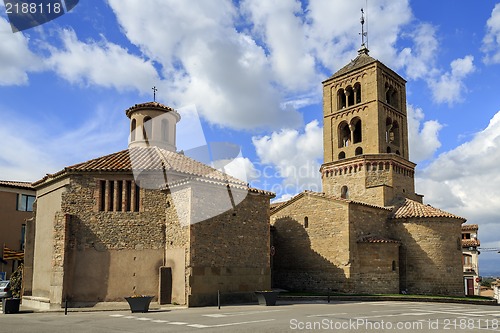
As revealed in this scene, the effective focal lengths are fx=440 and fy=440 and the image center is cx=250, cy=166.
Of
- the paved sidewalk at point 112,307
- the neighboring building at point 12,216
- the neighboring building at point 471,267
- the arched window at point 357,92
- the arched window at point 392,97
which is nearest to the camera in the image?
the paved sidewalk at point 112,307

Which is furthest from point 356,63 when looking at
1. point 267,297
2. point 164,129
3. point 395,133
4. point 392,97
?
point 267,297

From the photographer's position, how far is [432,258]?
2703cm

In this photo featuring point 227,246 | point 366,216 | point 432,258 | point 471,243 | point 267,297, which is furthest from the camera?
point 471,243


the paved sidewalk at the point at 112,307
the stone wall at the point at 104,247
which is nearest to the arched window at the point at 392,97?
the stone wall at the point at 104,247

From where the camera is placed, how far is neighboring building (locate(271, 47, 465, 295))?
26453 mm

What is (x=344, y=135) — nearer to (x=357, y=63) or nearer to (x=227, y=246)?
(x=357, y=63)

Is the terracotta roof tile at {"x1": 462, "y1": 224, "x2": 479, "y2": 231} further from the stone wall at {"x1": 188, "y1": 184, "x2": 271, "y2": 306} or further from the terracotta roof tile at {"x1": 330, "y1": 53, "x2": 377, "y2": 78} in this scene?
the stone wall at {"x1": 188, "y1": 184, "x2": 271, "y2": 306}

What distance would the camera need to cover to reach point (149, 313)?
17.0 metres

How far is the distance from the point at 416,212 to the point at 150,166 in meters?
17.1

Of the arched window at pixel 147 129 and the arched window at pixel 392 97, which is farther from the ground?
the arched window at pixel 392 97

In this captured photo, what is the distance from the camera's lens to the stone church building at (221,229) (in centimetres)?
2019

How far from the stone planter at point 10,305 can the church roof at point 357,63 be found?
88.7 feet

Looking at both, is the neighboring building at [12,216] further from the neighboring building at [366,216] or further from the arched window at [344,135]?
the arched window at [344,135]

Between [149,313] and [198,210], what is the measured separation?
16.7ft
